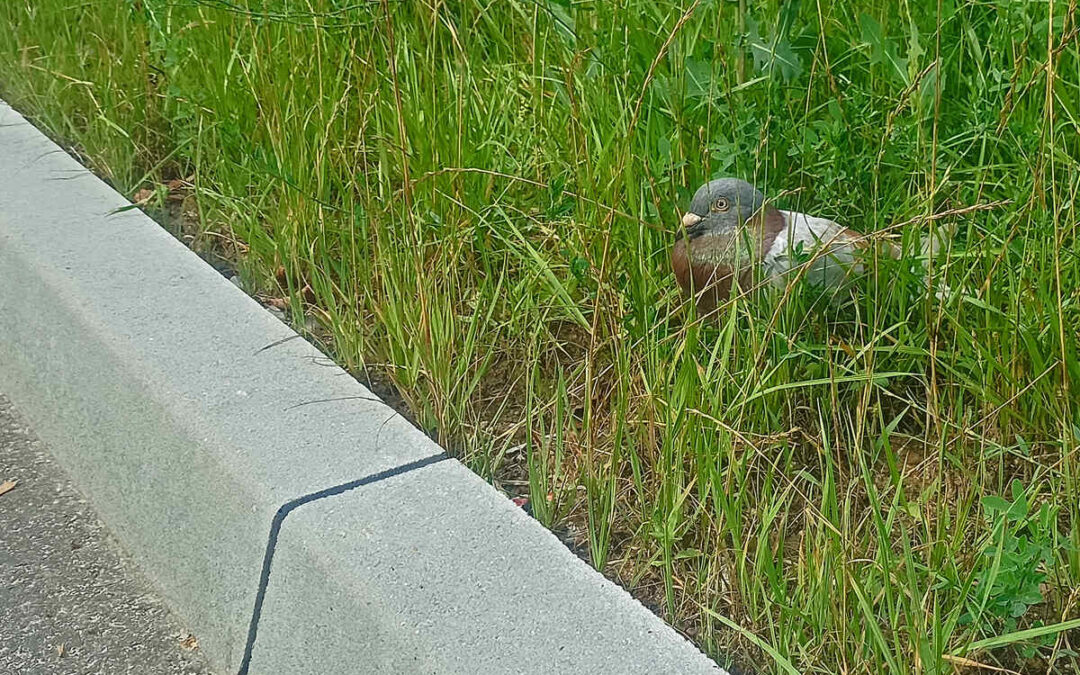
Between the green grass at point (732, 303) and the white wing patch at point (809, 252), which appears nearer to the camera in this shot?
the green grass at point (732, 303)

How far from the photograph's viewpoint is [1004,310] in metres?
2.15

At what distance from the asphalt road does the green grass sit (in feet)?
1.89

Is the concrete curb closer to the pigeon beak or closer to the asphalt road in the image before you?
the asphalt road

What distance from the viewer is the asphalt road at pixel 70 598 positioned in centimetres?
210

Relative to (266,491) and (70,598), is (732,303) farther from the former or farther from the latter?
(70,598)

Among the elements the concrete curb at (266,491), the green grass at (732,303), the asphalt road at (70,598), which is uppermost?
the green grass at (732,303)

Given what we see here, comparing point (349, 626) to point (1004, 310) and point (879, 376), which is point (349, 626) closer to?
point (879, 376)

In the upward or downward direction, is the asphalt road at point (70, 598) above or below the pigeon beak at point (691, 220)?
below

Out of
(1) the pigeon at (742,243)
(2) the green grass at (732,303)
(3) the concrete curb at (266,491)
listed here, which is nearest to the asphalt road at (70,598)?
(3) the concrete curb at (266,491)

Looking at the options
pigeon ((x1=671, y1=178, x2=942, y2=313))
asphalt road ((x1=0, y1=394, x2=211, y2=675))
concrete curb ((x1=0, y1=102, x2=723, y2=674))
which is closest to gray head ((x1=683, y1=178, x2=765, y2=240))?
pigeon ((x1=671, y1=178, x2=942, y2=313))

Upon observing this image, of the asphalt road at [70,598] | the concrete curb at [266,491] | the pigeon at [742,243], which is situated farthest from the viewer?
the pigeon at [742,243]

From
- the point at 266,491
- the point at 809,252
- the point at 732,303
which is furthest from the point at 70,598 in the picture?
the point at 809,252

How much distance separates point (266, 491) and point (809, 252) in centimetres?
99

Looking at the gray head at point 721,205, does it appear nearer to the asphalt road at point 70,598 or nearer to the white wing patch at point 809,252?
the white wing patch at point 809,252
